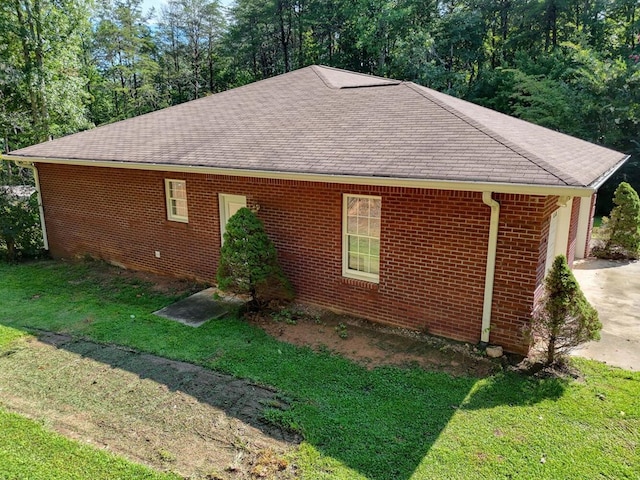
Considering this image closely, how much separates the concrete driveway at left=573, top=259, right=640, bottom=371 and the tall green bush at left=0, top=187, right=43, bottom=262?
13.8 metres

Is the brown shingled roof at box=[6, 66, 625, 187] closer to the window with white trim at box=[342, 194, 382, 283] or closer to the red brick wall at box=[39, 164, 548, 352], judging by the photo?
the red brick wall at box=[39, 164, 548, 352]

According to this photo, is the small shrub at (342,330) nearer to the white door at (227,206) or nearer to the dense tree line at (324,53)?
the white door at (227,206)

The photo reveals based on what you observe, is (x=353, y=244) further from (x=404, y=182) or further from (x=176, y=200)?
(x=176, y=200)

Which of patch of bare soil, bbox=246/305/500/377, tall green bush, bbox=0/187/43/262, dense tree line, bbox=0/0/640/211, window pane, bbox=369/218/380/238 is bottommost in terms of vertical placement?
patch of bare soil, bbox=246/305/500/377

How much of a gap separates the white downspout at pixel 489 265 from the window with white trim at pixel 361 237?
6.03ft

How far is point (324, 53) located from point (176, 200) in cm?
3089

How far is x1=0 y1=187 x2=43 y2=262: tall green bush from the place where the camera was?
12.7 metres

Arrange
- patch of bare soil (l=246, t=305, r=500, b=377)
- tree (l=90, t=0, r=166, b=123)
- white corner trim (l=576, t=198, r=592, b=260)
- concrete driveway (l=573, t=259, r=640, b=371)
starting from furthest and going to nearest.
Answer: tree (l=90, t=0, r=166, b=123)
white corner trim (l=576, t=198, r=592, b=260)
concrete driveway (l=573, t=259, r=640, b=371)
patch of bare soil (l=246, t=305, r=500, b=377)

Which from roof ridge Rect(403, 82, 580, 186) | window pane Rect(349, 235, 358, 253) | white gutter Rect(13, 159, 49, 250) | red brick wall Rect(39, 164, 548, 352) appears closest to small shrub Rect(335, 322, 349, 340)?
red brick wall Rect(39, 164, 548, 352)

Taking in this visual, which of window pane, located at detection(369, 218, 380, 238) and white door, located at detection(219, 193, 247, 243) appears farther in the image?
white door, located at detection(219, 193, 247, 243)

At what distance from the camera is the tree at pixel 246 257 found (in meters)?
7.85

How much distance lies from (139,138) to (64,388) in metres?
7.35

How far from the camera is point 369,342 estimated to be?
709cm

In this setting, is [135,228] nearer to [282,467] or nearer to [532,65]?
[282,467]
